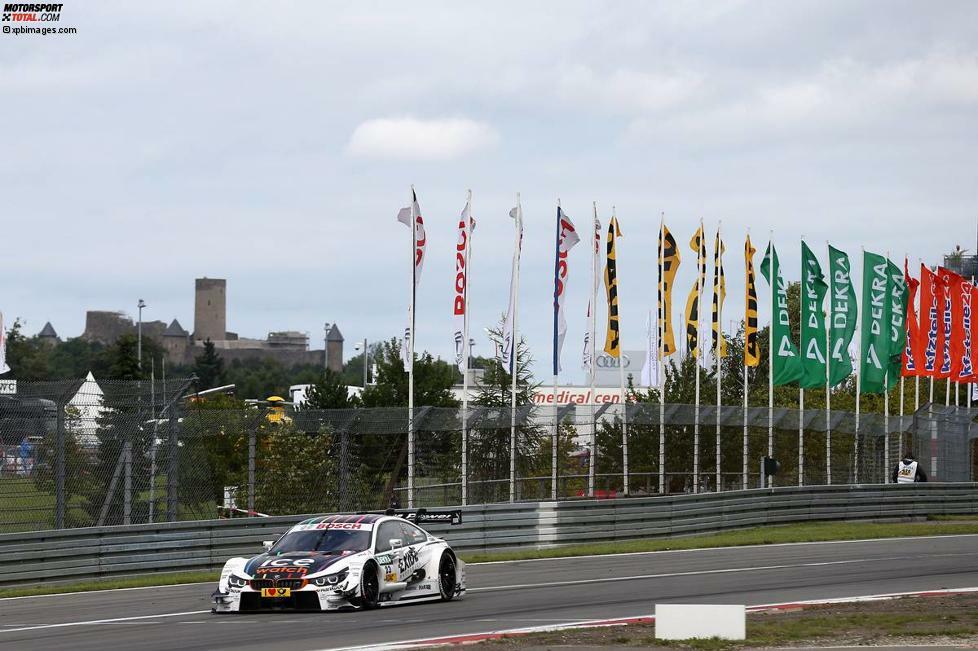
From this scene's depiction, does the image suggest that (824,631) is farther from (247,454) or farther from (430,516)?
(247,454)

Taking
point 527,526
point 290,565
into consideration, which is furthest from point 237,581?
point 527,526

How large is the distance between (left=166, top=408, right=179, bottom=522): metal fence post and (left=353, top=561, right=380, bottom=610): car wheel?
16.1 feet

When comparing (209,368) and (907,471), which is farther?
(209,368)

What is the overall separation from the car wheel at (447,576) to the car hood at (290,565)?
1.51 meters

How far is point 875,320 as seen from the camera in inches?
1592

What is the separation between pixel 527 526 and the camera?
25375 mm

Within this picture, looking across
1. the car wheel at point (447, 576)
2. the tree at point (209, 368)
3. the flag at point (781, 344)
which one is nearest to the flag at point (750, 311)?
the flag at point (781, 344)

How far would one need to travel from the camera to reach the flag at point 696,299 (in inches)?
1444

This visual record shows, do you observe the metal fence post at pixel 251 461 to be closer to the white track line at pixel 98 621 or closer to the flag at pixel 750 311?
the white track line at pixel 98 621

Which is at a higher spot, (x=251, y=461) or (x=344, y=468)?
(x=251, y=461)

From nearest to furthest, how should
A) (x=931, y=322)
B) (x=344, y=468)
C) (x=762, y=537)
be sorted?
(x=344, y=468)
(x=762, y=537)
(x=931, y=322)

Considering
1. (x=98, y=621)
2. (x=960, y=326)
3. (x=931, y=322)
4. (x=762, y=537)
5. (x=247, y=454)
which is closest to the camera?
(x=98, y=621)

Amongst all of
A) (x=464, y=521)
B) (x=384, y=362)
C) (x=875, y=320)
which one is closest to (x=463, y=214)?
(x=464, y=521)

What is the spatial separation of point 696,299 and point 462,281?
833 cm
